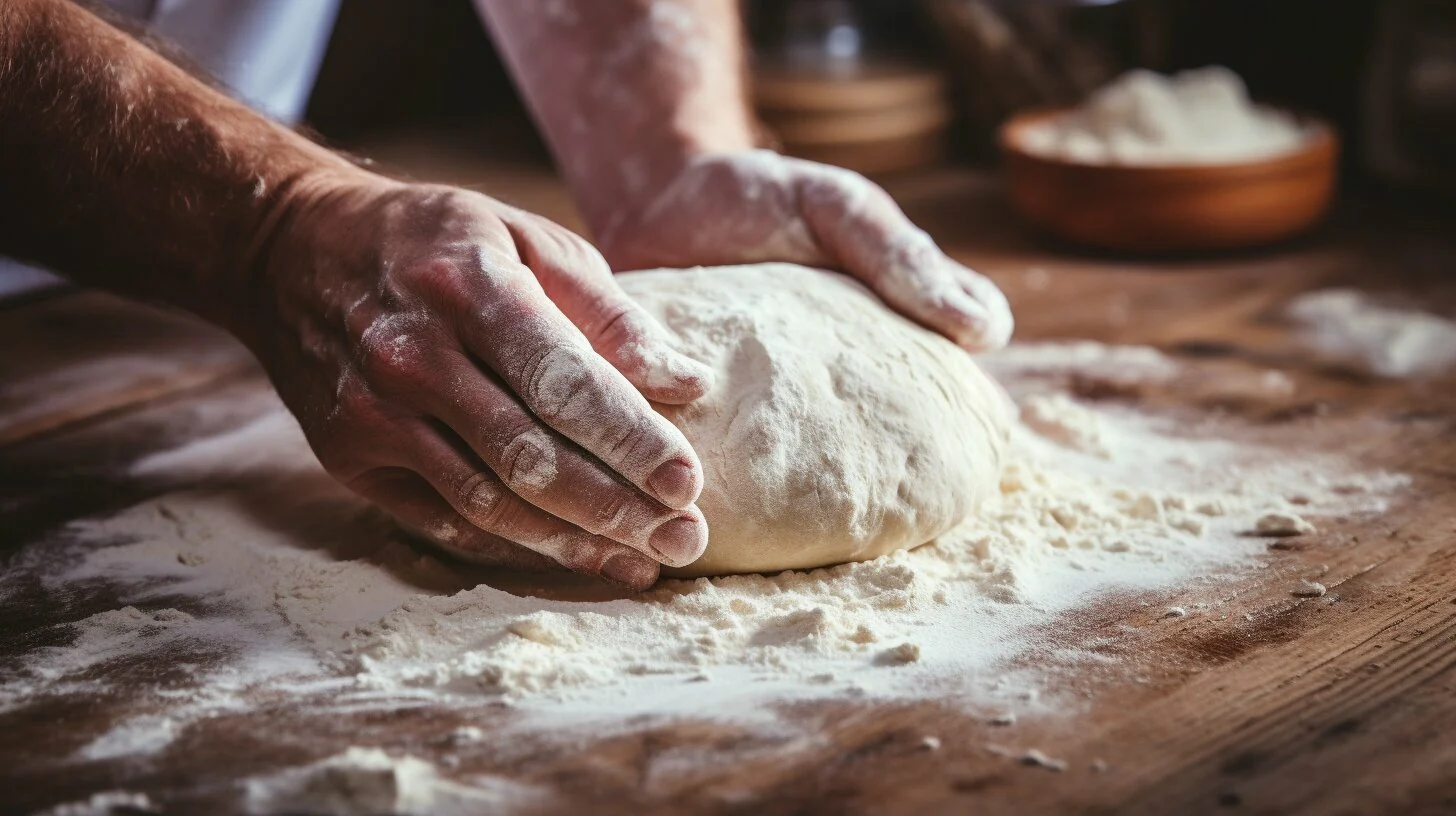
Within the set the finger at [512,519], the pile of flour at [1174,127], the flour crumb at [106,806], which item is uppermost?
the pile of flour at [1174,127]

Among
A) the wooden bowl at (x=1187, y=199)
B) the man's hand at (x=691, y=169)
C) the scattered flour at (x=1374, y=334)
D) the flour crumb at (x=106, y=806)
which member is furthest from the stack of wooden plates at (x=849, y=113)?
the flour crumb at (x=106, y=806)

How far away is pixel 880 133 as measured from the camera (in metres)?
3.49

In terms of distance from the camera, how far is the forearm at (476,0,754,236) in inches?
80.6

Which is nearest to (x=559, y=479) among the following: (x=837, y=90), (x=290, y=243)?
(x=290, y=243)

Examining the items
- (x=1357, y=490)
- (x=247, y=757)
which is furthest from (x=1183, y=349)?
(x=247, y=757)

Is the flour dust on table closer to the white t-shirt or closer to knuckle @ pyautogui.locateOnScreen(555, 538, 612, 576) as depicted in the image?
knuckle @ pyautogui.locateOnScreen(555, 538, 612, 576)

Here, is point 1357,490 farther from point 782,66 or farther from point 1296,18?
point 782,66

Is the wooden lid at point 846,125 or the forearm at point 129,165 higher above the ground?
the forearm at point 129,165

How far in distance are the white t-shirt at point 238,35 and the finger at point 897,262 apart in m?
1.05

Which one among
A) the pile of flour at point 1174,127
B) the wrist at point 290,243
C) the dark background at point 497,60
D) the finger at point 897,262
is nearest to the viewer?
the wrist at point 290,243

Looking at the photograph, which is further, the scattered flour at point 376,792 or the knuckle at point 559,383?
the knuckle at point 559,383

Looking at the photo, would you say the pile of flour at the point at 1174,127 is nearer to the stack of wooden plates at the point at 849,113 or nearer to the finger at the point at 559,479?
the stack of wooden plates at the point at 849,113

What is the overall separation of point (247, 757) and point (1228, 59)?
123 inches

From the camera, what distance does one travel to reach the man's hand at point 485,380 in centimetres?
130
